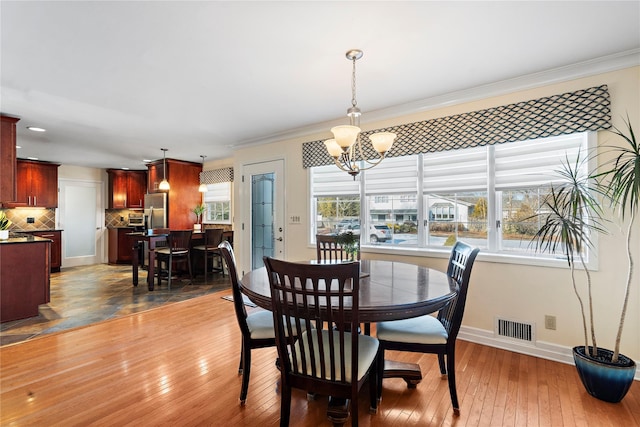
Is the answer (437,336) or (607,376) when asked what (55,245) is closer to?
(437,336)

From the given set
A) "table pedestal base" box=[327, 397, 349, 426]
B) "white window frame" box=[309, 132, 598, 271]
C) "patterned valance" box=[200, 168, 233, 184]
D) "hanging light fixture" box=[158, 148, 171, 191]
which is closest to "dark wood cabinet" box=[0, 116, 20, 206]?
"hanging light fixture" box=[158, 148, 171, 191]

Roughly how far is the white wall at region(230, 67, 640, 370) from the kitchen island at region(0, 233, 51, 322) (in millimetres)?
4329

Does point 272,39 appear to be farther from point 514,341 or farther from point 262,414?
point 514,341

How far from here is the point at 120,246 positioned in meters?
7.60

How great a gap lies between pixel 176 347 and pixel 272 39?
2724mm

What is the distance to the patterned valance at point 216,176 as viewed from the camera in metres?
6.24

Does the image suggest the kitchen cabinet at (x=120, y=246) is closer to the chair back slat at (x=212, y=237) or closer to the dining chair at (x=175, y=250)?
the dining chair at (x=175, y=250)

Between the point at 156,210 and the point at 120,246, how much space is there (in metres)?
2.02

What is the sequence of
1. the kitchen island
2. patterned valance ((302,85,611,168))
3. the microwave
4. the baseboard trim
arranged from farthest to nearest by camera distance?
the microwave
the kitchen island
the baseboard trim
patterned valance ((302,85,611,168))

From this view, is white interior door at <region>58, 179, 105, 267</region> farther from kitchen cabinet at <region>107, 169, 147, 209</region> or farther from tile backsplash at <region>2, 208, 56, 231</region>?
kitchen cabinet at <region>107, 169, 147, 209</region>

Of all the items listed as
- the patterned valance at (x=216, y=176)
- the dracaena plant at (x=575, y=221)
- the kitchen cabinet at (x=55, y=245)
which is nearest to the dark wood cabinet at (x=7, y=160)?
the patterned valance at (x=216, y=176)

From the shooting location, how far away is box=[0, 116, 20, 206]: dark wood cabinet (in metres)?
3.53

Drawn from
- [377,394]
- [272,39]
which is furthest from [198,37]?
[377,394]

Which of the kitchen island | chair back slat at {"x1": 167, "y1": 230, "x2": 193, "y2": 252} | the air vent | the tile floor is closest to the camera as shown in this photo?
the air vent
